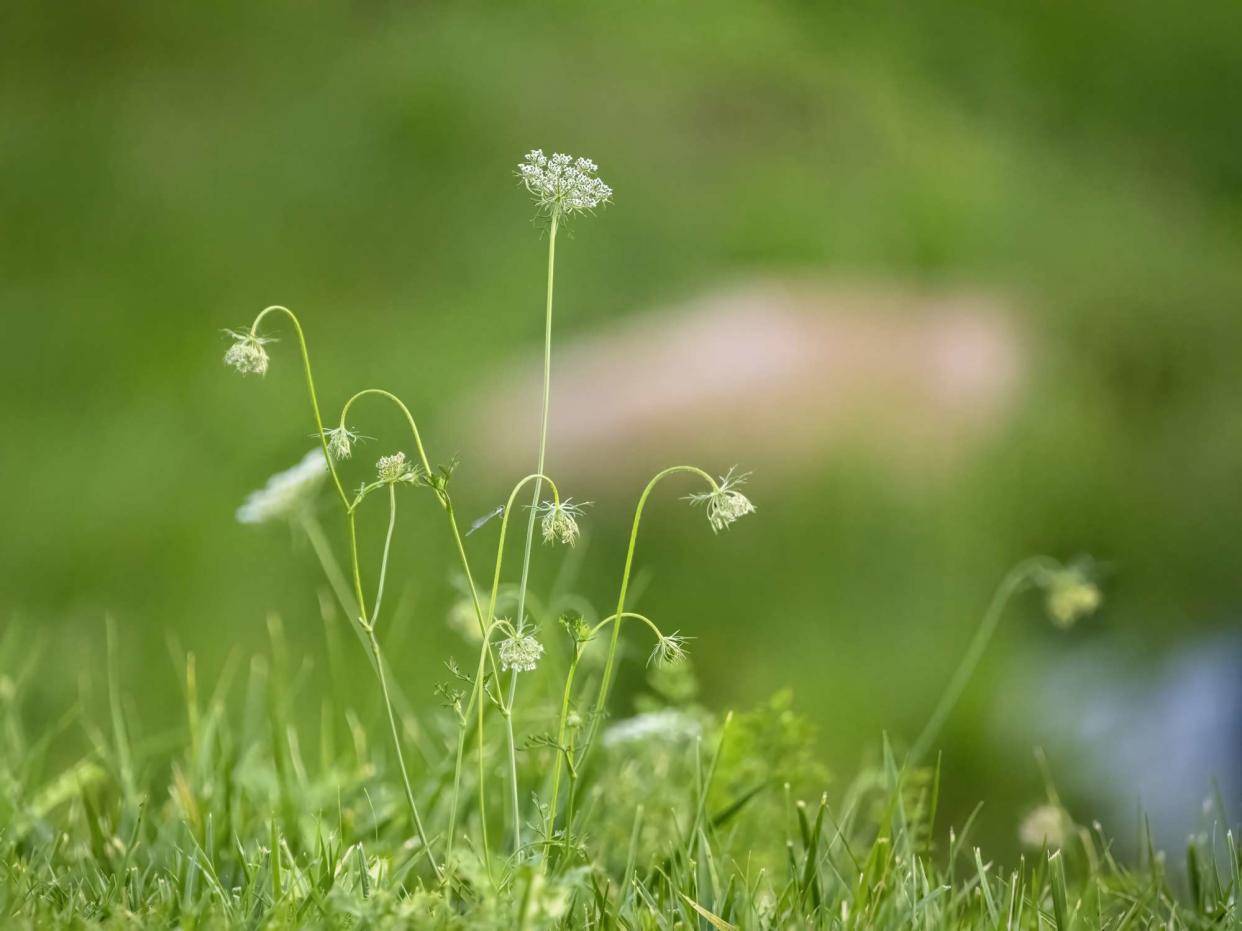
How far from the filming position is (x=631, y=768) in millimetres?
841

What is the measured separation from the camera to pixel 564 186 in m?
0.49

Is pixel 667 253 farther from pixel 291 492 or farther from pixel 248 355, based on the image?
pixel 248 355

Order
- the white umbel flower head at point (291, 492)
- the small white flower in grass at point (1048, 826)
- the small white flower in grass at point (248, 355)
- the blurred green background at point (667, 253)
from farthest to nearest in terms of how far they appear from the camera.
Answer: the blurred green background at point (667, 253), the small white flower in grass at point (1048, 826), the white umbel flower head at point (291, 492), the small white flower in grass at point (248, 355)

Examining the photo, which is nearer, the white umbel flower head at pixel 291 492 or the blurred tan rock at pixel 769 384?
the white umbel flower head at pixel 291 492

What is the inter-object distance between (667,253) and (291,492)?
97cm

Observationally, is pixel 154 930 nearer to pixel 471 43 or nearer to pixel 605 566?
pixel 605 566

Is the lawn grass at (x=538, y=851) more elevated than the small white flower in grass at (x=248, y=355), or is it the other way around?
the small white flower in grass at (x=248, y=355)

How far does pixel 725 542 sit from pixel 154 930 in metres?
1.08

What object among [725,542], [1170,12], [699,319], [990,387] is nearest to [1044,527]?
[990,387]

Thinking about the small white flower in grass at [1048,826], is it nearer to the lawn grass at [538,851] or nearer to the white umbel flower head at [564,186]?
the lawn grass at [538,851]

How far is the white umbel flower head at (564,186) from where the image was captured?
19.2 inches

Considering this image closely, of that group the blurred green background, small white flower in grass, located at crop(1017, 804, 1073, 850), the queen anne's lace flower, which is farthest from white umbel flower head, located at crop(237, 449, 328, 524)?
the blurred green background

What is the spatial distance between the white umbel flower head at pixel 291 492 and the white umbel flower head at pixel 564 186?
0.20 m


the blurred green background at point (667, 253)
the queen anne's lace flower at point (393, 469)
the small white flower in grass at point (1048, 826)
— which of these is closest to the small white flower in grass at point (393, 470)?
the queen anne's lace flower at point (393, 469)
